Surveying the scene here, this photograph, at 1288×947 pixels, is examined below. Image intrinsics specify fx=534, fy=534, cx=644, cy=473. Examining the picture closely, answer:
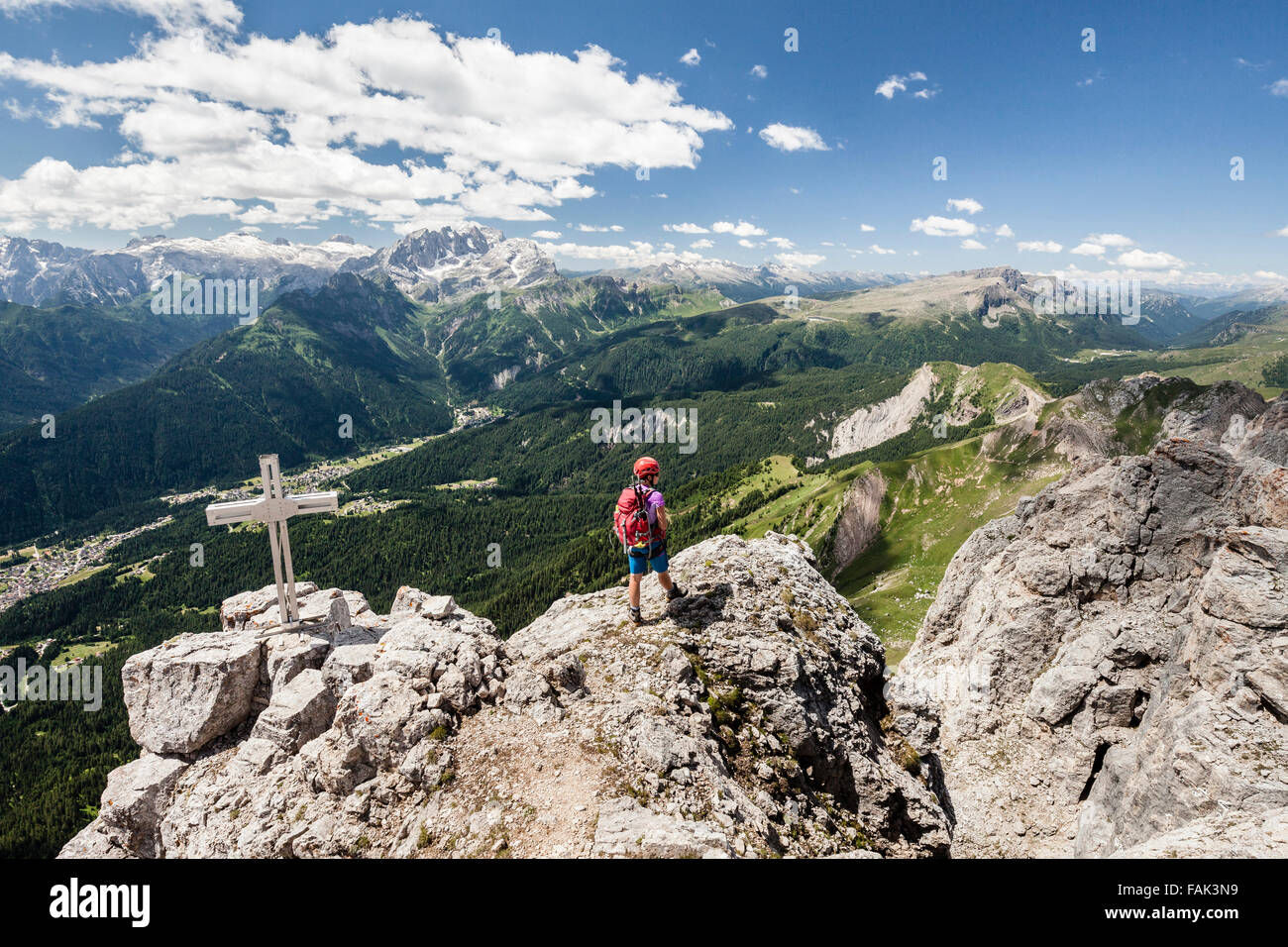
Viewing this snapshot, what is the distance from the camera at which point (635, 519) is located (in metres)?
15.8

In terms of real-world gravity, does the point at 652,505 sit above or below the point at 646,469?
below

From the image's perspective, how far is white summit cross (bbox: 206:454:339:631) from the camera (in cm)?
1922

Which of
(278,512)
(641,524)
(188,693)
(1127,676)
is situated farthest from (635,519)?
(1127,676)

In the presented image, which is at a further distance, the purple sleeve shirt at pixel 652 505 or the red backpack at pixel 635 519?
the purple sleeve shirt at pixel 652 505

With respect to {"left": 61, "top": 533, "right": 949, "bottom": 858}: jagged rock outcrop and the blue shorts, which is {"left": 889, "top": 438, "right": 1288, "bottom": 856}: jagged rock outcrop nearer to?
{"left": 61, "top": 533, "right": 949, "bottom": 858}: jagged rock outcrop

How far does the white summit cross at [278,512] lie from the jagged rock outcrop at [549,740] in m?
1.71

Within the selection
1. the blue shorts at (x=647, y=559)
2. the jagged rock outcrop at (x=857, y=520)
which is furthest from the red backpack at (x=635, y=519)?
the jagged rock outcrop at (x=857, y=520)

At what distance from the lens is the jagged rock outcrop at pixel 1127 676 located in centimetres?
1716

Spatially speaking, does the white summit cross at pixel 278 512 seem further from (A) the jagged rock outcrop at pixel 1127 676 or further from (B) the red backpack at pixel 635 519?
(A) the jagged rock outcrop at pixel 1127 676

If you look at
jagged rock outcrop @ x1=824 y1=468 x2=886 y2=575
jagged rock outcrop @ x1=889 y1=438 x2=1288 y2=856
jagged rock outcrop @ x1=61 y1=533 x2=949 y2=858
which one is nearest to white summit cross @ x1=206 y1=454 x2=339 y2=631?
jagged rock outcrop @ x1=61 y1=533 x2=949 y2=858

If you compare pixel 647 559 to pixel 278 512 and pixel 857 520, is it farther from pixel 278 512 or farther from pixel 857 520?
pixel 857 520

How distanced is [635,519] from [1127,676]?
27225 mm
